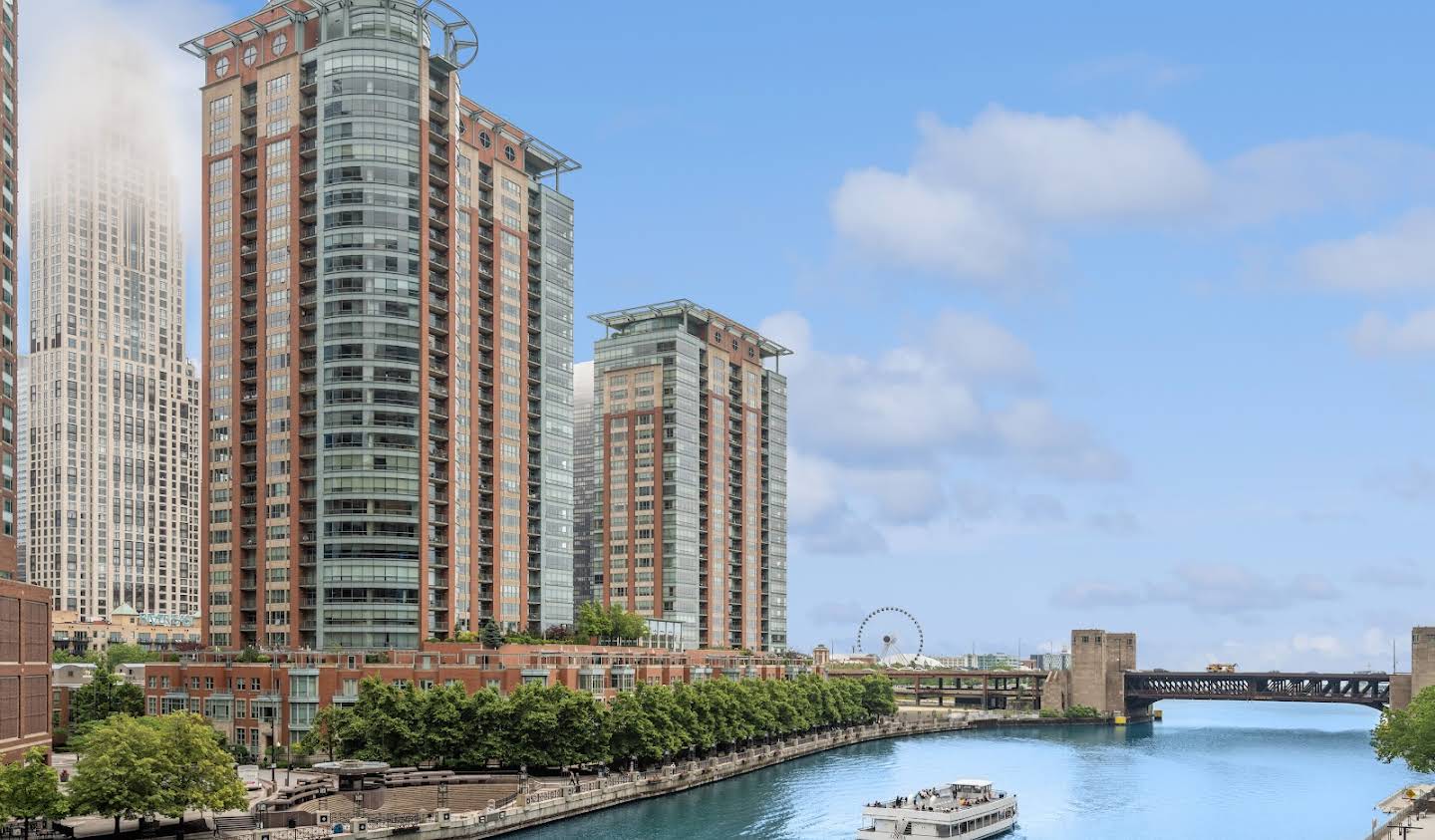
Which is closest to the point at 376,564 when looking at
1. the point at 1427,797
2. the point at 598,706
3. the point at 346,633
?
the point at 346,633

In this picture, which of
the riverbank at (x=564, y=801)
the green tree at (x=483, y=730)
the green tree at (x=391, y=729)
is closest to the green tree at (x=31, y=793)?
the riverbank at (x=564, y=801)

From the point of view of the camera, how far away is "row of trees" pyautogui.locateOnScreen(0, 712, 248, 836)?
10656cm

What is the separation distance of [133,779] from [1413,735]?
129 m

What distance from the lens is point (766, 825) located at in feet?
474

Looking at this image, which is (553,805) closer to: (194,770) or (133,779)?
(194,770)

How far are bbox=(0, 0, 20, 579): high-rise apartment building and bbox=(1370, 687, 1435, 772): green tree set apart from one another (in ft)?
483

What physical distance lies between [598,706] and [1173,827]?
66.1 meters

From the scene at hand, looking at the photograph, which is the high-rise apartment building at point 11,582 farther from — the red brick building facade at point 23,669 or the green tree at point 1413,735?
the green tree at point 1413,735

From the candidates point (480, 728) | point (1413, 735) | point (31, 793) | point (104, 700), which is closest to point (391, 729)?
point (480, 728)

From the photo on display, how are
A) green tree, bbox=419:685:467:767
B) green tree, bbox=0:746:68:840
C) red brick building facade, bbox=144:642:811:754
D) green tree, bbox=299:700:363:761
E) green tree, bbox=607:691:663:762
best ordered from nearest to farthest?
green tree, bbox=0:746:68:840 → green tree, bbox=299:700:363:761 → green tree, bbox=419:685:467:767 → green tree, bbox=607:691:663:762 → red brick building facade, bbox=144:642:811:754

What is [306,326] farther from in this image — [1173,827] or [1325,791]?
[1325,791]

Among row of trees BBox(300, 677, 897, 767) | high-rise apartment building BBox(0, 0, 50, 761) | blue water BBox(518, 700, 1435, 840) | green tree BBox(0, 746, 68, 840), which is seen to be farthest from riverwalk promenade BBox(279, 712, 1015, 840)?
high-rise apartment building BBox(0, 0, 50, 761)

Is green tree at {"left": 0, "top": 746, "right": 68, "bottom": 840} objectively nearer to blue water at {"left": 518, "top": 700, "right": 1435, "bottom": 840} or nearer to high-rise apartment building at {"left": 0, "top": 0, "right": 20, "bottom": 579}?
high-rise apartment building at {"left": 0, "top": 0, "right": 20, "bottom": 579}

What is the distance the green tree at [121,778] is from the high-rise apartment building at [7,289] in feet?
119
